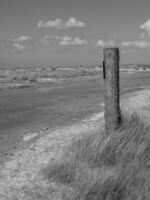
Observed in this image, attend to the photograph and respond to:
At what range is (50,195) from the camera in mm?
4668

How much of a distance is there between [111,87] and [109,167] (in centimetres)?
163

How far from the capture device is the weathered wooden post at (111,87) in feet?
18.1

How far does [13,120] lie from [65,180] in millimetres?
7010

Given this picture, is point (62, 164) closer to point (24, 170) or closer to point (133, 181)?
point (24, 170)

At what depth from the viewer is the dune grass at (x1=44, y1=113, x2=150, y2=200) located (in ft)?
13.8

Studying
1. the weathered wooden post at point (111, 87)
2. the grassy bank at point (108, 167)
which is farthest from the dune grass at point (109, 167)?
the weathered wooden post at point (111, 87)

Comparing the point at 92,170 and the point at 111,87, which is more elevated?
the point at 111,87

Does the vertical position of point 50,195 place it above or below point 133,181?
below

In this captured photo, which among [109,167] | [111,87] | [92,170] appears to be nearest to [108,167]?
[109,167]

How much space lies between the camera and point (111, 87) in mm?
5625

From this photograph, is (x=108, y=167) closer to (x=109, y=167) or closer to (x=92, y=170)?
(x=109, y=167)

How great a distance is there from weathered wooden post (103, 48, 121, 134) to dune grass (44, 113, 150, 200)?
0.71ft

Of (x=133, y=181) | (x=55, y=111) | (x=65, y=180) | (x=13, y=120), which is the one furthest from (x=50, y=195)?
(x=55, y=111)

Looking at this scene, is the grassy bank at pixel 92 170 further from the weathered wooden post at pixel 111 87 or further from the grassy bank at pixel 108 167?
the weathered wooden post at pixel 111 87
